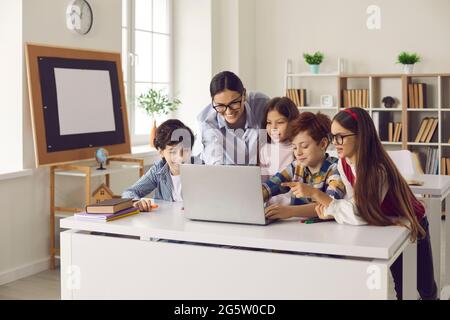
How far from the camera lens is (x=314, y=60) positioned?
665cm

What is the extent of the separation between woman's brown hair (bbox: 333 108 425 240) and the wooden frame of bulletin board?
8.29 ft

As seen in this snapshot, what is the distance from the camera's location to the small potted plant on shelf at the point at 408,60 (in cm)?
625

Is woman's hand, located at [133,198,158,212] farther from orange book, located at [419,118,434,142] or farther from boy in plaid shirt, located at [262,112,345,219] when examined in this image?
orange book, located at [419,118,434,142]

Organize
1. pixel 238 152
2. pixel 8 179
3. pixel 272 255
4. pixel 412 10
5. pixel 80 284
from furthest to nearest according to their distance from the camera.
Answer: pixel 412 10, pixel 8 179, pixel 238 152, pixel 80 284, pixel 272 255

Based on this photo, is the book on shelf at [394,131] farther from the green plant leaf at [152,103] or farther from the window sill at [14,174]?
the window sill at [14,174]

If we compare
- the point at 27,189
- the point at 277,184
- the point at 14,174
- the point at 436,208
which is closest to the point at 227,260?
the point at 277,184

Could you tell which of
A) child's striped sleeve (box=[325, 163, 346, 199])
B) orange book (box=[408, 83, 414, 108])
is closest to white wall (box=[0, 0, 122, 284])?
child's striped sleeve (box=[325, 163, 346, 199])

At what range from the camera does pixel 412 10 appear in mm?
6457

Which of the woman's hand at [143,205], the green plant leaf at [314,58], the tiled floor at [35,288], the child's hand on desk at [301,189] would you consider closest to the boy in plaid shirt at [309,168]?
the child's hand on desk at [301,189]

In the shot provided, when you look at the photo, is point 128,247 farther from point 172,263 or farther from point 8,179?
point 8,179

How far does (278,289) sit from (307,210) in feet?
1.40

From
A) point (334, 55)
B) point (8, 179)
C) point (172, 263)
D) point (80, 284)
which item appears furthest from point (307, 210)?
point (334, 55)

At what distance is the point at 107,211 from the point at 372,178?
1.08 meters

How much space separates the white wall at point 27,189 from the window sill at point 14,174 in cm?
4
